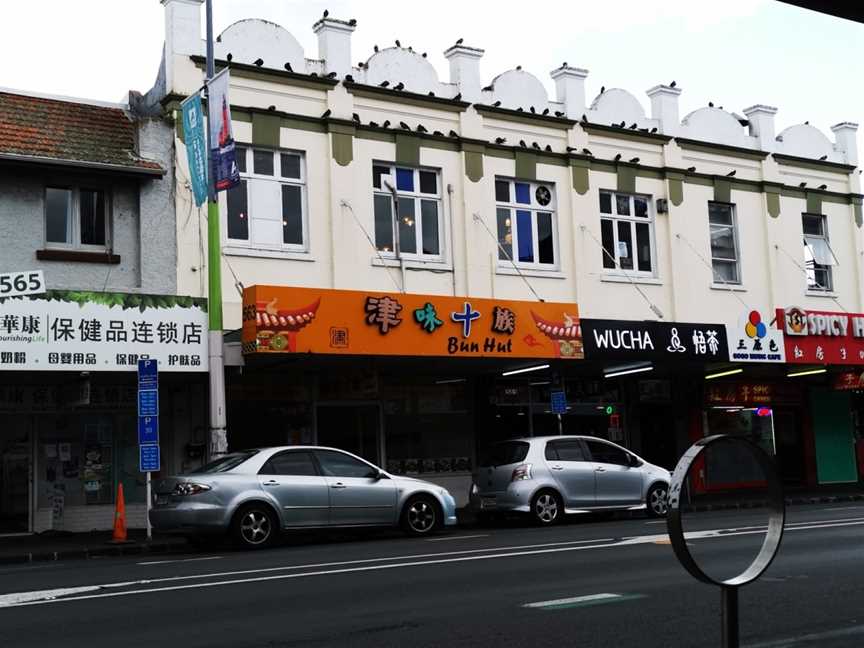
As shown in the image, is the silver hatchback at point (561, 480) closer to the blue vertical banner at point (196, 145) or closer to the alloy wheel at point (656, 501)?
the alloy wheel at point (656, 501)

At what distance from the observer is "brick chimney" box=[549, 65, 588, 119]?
24.9 meters

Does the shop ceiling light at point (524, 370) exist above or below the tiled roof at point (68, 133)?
below

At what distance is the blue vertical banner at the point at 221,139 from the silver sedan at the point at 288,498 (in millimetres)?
4336

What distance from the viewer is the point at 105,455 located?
1936 cm

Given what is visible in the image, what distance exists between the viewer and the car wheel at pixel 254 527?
579 inches

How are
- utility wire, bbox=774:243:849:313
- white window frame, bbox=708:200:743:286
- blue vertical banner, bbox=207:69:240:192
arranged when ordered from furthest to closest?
utility wire, bbox=774:243:849:313 → white window frame, bbox=708:200:743:286 → blue vertical banner, bbox=207:69:240:192

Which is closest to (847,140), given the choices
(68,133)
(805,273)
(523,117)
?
(805,273)

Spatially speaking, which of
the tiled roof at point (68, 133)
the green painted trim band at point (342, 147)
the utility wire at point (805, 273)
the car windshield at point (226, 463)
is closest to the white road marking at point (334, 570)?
the car windshield at point (226, 463)

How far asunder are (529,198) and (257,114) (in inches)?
258

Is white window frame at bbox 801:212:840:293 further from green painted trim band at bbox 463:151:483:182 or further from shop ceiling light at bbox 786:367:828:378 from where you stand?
green painted trim band at bbox 463:151:483:182

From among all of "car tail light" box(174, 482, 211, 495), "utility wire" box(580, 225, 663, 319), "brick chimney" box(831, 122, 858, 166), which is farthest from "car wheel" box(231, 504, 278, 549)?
"brick chimney" box(831, 122, 858, 166)

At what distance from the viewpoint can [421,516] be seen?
16.4 meters

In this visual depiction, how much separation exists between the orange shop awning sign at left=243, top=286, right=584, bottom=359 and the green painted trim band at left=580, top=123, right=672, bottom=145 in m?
5.85

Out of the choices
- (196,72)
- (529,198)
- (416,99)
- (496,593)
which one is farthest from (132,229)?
(496,593)
